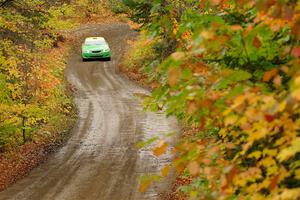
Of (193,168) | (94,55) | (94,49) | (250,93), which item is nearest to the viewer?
(250,93)

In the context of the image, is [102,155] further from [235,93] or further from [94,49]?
[94,49]

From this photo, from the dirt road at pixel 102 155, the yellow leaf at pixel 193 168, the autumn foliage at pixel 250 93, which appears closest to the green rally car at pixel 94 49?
the dirt road at pixel 102 155

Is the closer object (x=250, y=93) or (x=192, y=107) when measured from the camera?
(x=250, y=93)

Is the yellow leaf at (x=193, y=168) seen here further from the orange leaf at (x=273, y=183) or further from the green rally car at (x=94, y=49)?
the green rally car at (x=94, y=49)

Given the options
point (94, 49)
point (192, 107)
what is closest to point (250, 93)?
point (192, 107)

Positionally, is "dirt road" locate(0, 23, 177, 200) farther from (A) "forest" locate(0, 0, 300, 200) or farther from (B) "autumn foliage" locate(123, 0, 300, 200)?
(B) "autumn foliage" locate(123, 0, 300, 200)

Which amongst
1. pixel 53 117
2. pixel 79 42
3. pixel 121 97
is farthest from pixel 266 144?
pixel 79 42

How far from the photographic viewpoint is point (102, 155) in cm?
1673

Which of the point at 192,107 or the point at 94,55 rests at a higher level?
the point at 192,107

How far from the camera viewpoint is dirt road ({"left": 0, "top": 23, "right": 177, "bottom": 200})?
43.5 ft

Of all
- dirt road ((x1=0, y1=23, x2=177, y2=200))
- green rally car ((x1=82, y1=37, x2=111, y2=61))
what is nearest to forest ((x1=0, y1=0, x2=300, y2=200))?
dirt road ((x1=0, y1=23, x2=177, y2=200))

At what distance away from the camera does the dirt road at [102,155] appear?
13.3 m

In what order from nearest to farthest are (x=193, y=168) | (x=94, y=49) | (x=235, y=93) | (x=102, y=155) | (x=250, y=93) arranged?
(x=250, y=93) → (x=235, y=93) → (x=193, y=168) → (x=102, y=155) → (x=94, y=49)

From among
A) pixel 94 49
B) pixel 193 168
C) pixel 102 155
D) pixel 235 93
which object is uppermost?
pixel 235 93
